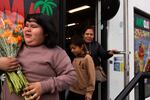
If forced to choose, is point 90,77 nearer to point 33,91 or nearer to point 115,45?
point 115,45

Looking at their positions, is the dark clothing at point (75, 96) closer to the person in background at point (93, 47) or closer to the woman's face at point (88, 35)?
the person in background at point (93, 47)

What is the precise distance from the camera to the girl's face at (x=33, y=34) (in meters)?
2.51

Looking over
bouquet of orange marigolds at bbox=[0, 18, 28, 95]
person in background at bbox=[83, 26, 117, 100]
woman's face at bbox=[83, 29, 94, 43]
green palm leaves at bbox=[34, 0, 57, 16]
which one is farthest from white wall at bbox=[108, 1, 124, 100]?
bouquet of orange marigolds at bbox=[0, 18, 28, 95]

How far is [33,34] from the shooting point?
8.28 ft

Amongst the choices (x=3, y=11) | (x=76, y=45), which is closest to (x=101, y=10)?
(x=76, y=45)

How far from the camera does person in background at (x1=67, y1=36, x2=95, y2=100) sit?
13.1 ft

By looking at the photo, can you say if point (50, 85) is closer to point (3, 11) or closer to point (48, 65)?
point (48, 65)

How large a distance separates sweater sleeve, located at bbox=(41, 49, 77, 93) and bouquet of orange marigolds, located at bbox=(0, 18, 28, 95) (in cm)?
16

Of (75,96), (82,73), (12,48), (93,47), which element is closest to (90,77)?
(82,73)

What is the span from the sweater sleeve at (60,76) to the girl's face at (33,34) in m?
0.16

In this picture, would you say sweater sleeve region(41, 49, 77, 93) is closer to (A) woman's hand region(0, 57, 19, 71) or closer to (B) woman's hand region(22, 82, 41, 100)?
(B) woman's hand region(22, 82, 41, 100)

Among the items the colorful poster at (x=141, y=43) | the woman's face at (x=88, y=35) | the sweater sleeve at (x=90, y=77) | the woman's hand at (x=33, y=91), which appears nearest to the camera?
the woman's hand at (x=33, y=91)

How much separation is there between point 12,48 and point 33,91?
1.14ft

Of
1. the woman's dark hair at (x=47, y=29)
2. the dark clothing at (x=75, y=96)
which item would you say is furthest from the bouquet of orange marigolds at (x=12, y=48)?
the dark clothing at (x=75, y=96)
